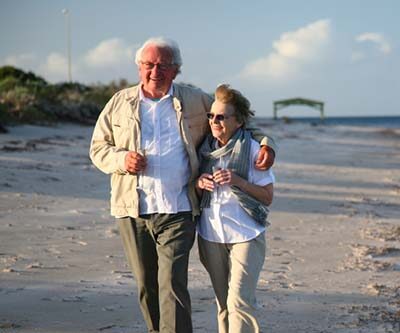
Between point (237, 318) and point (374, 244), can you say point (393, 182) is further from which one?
point (237, 318)

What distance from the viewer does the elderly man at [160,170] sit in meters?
4.94

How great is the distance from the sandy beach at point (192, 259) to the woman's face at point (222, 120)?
171 cm

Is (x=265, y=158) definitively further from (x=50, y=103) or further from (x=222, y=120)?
(x=50, y=103)

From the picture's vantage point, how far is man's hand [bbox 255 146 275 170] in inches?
191

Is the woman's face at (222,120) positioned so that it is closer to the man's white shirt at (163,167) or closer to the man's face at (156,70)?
the man's white shirt at (163,167)

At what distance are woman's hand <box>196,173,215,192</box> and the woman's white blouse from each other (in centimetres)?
7

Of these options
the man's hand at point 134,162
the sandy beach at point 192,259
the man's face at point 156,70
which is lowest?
the sandy beach at point 192,259

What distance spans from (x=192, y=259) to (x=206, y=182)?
3.53 m

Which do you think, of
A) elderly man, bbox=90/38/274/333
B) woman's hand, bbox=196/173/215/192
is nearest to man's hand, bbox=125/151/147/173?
elderly man, bbox=90/38/274/333

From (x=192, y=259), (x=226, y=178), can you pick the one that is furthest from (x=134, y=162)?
(x=192, y=259)

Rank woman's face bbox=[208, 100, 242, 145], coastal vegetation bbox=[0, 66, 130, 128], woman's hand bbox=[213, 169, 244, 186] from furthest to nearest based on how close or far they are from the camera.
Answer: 1. coastal vegetation bbox=[0, 66, 130, 128]
2. woman's face bbox=[208, 100, 242, 145]
3. woman's hand bbox=[213, 169, 244, 186]

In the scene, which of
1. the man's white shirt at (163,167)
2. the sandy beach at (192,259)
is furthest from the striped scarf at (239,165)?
the sandy beach at (192,259)

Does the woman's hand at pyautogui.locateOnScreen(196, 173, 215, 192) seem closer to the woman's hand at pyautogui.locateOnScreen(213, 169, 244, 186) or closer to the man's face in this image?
the woman's hand at pyautogui.locateOnScreen(213, 169, 244, 186)

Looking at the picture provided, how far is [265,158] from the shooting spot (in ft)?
15.9
